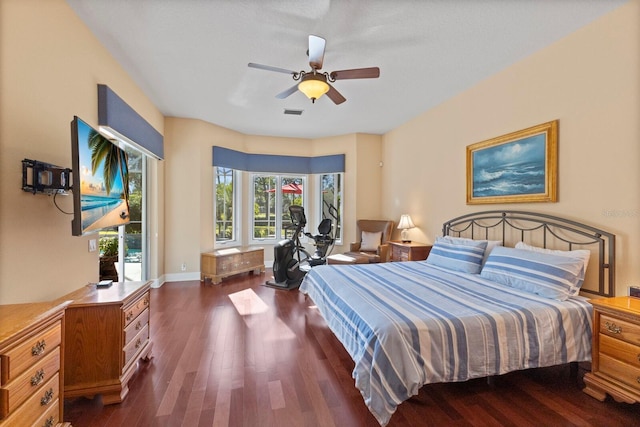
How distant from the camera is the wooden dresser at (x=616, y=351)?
1759mm

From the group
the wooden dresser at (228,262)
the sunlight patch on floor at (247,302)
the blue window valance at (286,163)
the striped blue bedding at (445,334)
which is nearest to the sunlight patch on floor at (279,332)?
the sunlight patch on floor at (247,302)

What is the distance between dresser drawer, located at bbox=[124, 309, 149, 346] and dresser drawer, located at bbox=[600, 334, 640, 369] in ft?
10.9

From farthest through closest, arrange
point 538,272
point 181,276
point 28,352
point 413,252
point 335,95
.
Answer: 1. point 181,276
2. point 413,252
3. point 335,95
4. point 538,272
5. point 28,352

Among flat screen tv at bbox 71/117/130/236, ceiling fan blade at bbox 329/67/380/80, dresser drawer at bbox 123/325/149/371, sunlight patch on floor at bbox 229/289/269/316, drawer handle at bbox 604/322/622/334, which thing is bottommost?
sunlight patch on floor at bbox 229/289/269/316

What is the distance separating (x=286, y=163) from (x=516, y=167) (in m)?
4.35

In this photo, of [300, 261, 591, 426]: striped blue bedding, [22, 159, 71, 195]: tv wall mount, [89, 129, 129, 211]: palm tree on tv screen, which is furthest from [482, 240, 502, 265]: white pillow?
[22, 159, 71, 195]: tv wall mount

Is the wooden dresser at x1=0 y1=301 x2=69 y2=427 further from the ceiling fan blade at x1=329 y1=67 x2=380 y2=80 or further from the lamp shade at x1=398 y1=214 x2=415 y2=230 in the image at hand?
the lamp shade at x1=398 y1=214 x2=415 y2=230

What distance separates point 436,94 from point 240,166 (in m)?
3.88

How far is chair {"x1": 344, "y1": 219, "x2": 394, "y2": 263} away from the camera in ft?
16.6

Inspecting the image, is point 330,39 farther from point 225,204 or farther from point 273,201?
A: point 273,201

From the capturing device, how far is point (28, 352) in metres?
1.24

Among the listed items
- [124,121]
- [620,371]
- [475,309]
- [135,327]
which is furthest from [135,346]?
[620,371]

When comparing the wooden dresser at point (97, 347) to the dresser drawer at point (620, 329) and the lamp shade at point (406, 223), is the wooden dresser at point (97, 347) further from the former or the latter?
the lamp shade at point (406, 223)

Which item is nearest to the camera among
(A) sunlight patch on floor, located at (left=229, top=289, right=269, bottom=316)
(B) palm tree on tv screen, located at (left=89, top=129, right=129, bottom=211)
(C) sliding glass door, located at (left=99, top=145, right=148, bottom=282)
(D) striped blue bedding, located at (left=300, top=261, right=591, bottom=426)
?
(D) striped blue bedding, located at (left=300, top=261, right=591, bottom=426)
